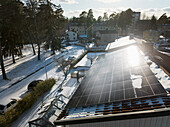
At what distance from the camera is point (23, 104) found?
1246 cm

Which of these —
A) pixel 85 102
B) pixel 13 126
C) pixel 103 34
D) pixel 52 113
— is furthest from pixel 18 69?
pixel 103 34

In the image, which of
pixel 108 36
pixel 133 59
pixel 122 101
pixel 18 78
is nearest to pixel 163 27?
pixel 108 36

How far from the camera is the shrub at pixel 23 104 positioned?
10.3 metres

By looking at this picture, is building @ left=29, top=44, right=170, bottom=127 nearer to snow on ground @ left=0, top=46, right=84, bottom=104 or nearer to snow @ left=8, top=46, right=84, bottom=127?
snow @ left=8, top=46, right=84, bottom=127

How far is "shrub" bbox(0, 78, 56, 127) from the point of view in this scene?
10.3 meters

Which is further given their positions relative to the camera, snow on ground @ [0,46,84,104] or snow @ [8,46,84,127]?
snow on ground @ [0,46,84,104]

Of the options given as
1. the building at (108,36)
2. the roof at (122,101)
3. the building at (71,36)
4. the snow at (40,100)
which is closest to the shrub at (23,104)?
the snow at (40,100)

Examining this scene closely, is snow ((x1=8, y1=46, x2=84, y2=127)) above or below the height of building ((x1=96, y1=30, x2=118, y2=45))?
below

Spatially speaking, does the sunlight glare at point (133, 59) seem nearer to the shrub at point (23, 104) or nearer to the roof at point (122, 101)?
the roof at point (122, 101)

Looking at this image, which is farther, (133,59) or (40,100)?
(40,100)

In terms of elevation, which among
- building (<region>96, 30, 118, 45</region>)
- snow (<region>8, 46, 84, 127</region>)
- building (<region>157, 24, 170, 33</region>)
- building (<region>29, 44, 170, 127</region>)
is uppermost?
building (<region>157, 24, 170, 33</region>)

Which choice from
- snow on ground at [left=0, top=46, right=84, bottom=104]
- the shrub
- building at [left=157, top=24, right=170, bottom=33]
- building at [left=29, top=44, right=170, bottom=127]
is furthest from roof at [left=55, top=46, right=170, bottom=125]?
building at [left=157, top=24, right=170, bottom=33]

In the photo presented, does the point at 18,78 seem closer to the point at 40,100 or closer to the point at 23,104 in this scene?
the point at 40,100

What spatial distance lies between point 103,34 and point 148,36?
86.9 feet
